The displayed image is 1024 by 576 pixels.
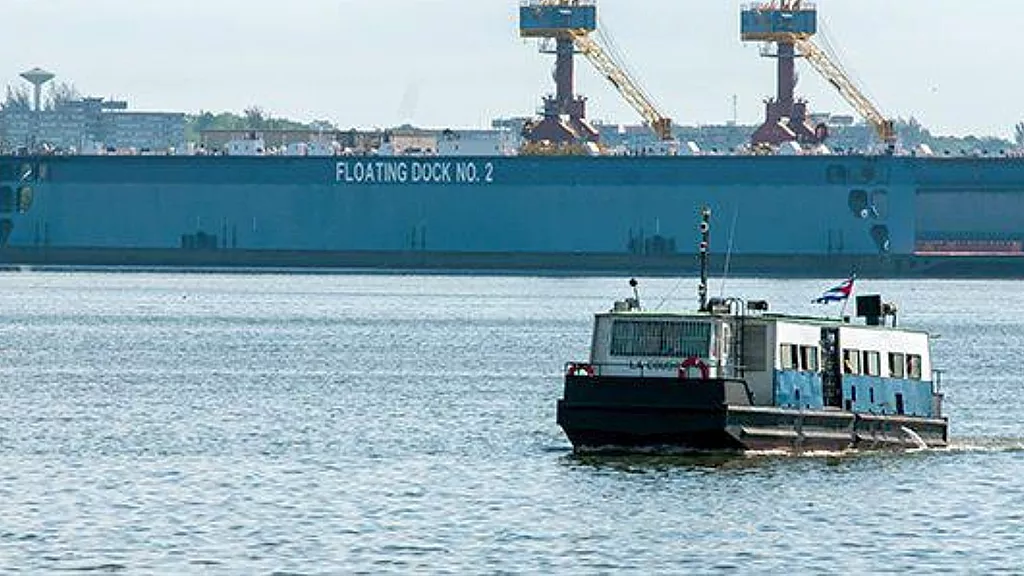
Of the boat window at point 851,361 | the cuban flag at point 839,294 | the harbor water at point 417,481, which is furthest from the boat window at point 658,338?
the boat window at point 851,361

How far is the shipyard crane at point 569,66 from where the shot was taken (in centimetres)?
18862

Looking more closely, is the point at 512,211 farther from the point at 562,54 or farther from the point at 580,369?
the point at 580,369

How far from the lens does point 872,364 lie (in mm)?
55406

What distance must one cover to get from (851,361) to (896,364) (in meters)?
1.99

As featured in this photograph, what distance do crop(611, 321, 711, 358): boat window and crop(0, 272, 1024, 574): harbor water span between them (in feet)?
5.81

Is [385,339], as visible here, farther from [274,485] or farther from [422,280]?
[422,280]

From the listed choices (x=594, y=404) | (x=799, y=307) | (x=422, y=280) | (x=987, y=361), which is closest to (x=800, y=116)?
(x=422, y=280)

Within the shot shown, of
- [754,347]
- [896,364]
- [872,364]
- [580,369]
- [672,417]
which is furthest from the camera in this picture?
[896,364]

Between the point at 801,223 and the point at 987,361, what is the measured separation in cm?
8836

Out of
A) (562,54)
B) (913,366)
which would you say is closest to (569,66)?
(562,54)

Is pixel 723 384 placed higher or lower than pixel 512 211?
lower

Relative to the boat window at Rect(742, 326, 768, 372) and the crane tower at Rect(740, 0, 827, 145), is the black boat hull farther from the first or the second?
the crane tower at Rect(740, 0, 827, 145)

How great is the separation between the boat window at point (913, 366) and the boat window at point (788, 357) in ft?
15.6

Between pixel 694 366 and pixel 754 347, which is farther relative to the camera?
pixel 754 347
